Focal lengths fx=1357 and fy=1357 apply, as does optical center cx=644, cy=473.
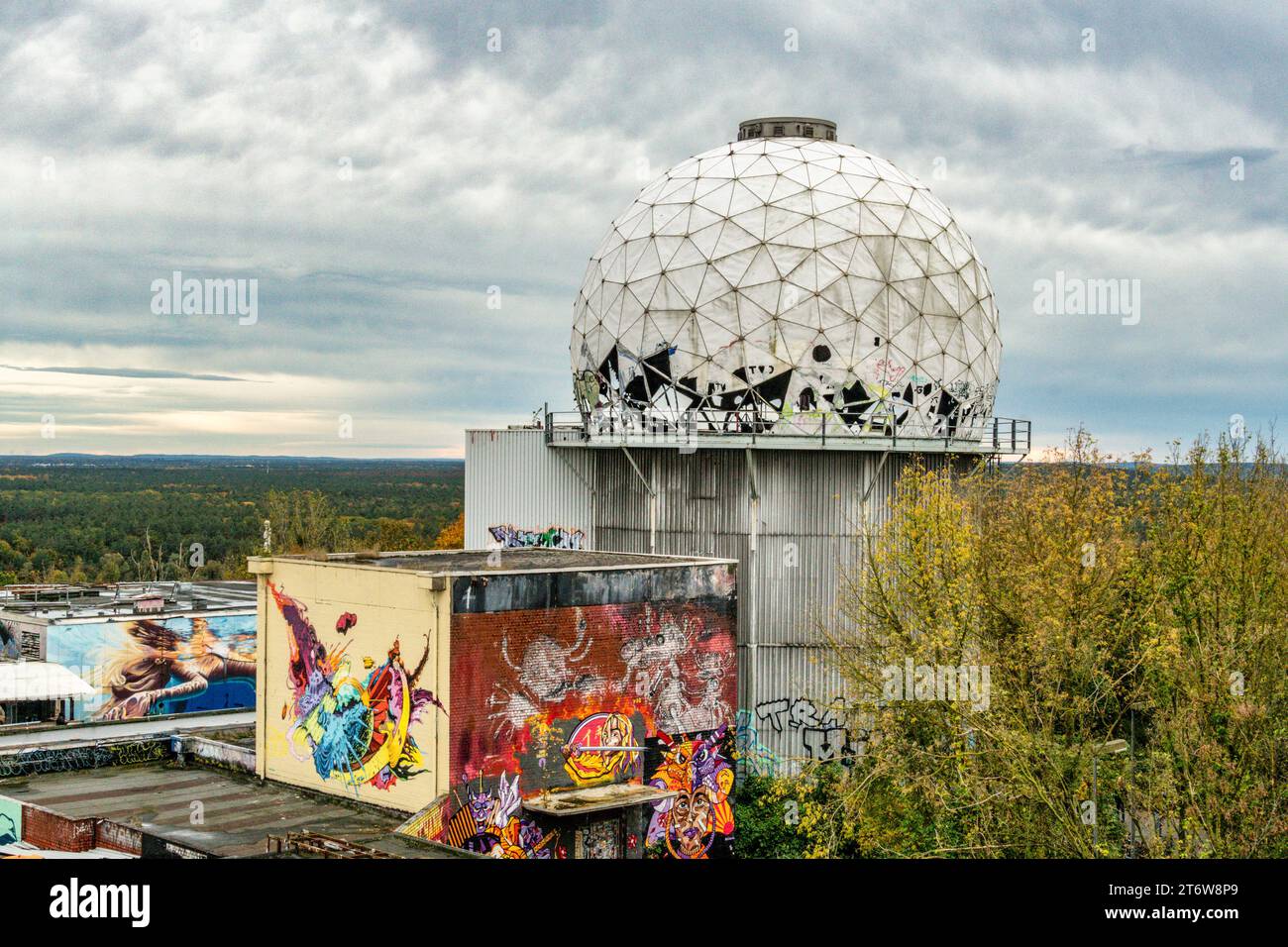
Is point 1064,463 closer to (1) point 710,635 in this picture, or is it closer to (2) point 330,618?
(1) point 710,635

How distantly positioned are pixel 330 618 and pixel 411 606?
8.97 ft

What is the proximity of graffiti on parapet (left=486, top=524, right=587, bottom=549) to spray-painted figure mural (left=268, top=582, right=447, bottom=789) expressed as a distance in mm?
10048

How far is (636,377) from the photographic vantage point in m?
35.3

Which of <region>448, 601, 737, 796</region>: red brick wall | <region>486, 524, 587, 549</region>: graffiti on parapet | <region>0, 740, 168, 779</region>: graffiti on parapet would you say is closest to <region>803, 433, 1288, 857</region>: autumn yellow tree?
<region>448, 601, 737, 796</region>: red brick wall

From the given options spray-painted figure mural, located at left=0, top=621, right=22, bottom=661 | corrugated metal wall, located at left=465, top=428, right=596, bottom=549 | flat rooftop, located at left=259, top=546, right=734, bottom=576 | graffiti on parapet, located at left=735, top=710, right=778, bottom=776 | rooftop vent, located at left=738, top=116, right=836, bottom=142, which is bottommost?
graffiti on parapet, located at left=735, top=710, right=778, bottom=776

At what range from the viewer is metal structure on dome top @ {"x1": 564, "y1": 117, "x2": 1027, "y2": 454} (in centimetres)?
3378

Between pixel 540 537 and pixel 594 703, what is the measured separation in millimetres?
11683

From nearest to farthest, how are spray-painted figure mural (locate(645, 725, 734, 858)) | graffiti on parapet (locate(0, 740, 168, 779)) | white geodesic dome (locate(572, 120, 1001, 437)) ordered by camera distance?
spray-painted figure mural (locate(645, 725, 734, 858)), graffiti on parapet (locate(0, 740, 168, 779)), white geodesic dome (locate(572, 120, 1001, 437))

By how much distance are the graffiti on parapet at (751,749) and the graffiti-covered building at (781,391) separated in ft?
0.15

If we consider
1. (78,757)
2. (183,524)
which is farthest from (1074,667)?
(183,524)

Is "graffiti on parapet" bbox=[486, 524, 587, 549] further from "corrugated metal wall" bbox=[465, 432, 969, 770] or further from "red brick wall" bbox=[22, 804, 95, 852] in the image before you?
"red brick wall" bbox=[22, 804, 95, 852]

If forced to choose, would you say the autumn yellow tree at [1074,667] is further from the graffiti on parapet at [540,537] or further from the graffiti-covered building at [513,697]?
the graffiti on parapet at [540,537]

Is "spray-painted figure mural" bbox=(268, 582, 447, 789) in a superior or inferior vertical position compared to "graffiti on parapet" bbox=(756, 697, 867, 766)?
superior
